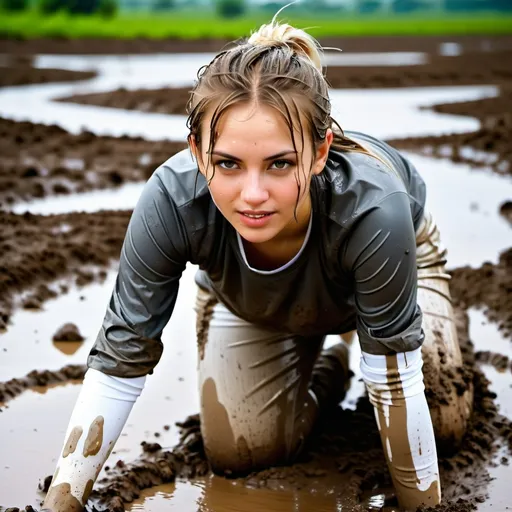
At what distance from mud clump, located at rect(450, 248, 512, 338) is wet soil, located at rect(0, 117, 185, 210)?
275 cm

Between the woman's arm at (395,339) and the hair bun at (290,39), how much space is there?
43 cm

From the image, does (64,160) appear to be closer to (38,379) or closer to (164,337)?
(164,337)

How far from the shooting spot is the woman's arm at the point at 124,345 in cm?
252

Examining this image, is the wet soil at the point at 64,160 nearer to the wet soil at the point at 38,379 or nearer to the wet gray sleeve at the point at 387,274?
the wet soil at the point at 38,379

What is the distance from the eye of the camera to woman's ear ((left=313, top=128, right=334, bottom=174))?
8.05 feet

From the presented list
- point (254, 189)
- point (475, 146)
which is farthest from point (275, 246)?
point (475, 146)

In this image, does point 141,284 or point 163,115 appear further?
point 163,115

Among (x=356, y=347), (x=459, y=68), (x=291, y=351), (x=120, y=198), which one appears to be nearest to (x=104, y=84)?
(x=459, y=68)

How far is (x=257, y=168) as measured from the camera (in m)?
2.34

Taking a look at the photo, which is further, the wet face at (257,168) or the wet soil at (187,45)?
the wet soil at (187,45)

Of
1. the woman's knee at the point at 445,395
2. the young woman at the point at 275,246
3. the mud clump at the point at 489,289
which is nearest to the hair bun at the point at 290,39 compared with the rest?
the young woman at the point at 275,246

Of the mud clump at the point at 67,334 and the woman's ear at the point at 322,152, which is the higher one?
the woman's ear at the point at 322,152

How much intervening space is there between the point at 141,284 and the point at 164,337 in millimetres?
1643

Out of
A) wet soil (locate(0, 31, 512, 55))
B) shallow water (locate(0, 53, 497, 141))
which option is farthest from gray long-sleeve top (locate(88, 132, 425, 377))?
wet soil (locate(0, 31, 512, 55))
